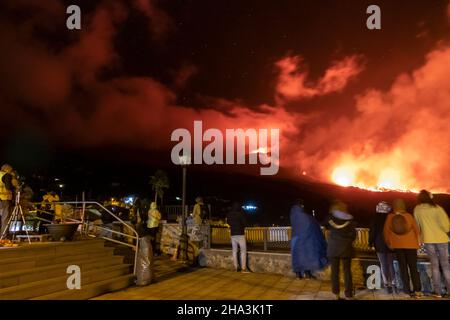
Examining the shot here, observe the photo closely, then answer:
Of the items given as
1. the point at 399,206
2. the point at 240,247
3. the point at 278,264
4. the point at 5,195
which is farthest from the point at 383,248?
the point at 5,195

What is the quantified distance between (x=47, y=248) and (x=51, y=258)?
0.85 feet

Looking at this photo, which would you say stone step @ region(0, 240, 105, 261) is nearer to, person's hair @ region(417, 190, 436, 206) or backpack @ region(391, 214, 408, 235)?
backpack @ region(391, 214, 408, 235)

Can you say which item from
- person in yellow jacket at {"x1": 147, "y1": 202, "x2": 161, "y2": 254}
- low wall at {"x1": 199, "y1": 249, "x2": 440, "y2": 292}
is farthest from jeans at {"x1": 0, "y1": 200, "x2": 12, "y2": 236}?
low wall at {"x1": 199, "y1": 249, "x2": 440, "y2": 292}

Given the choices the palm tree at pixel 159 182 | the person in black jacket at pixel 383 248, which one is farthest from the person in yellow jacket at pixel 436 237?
the palm tree at pixel 159 182

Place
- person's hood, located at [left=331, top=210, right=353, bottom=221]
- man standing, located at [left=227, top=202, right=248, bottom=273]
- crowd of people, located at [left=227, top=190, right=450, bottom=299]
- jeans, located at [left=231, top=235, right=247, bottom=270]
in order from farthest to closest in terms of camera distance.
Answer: jeans, located at [left=231, top=235, right=247, bottom=270] → man standing, located at [left=227, top=202, right=248, bottom=273] → person's hood, located at [left=331, top=210, right=353, bottom=221] → crowd of people, located at [left=227, top=190, right=450, bottom=299]

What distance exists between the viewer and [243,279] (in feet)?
31.9

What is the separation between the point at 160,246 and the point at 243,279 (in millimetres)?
5302

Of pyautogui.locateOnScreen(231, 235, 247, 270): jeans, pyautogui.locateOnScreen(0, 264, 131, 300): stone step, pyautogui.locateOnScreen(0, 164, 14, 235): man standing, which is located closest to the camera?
pyautogui.locateOnScreen(0, 264, 131, 300): stone step

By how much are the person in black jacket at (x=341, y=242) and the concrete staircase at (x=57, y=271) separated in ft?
15.6

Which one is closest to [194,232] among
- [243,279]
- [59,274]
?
[243,279]

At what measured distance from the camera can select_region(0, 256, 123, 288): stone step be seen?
22.7ft

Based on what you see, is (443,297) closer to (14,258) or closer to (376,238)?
(376,238)

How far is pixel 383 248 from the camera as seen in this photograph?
25.8 feet

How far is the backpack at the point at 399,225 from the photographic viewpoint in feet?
24.3
